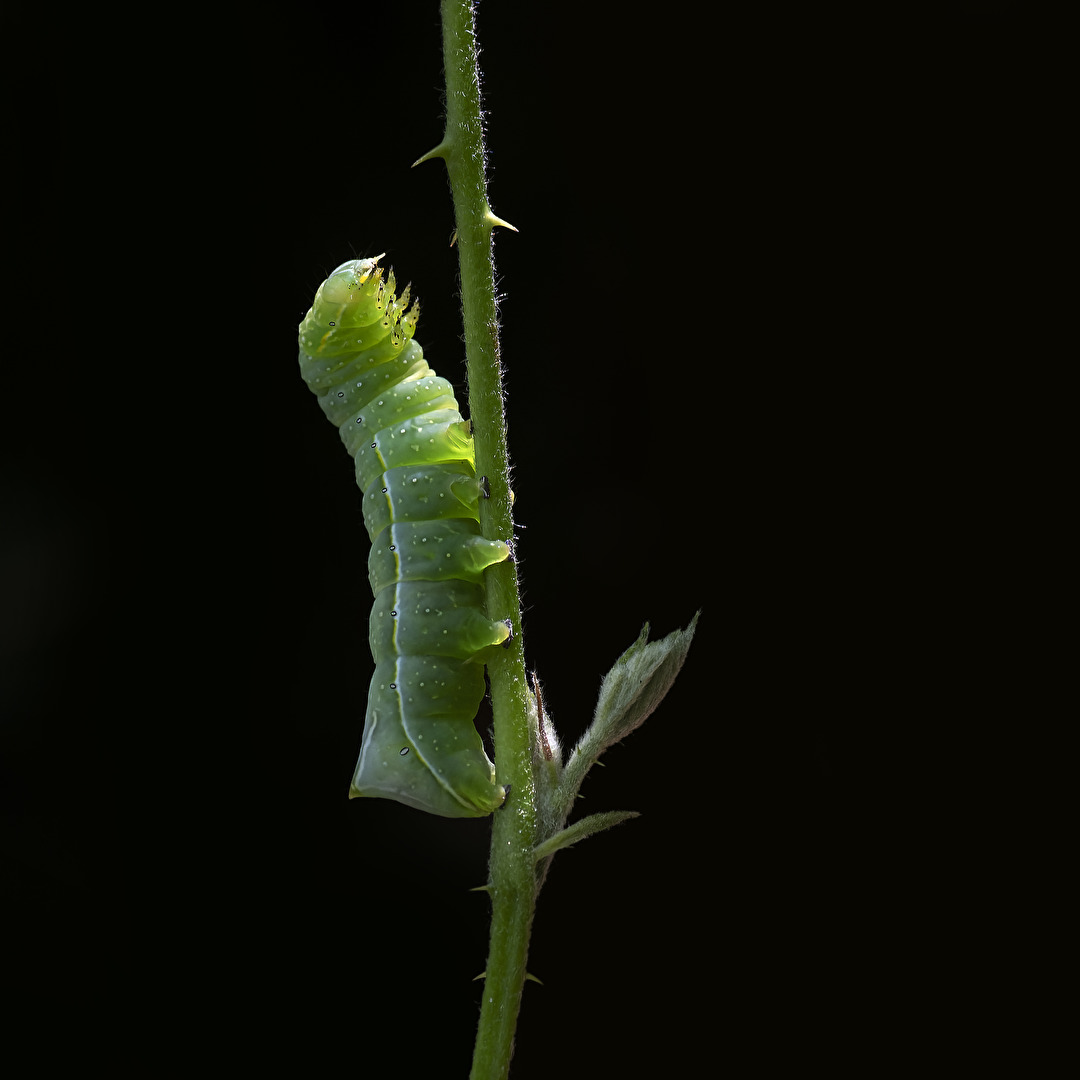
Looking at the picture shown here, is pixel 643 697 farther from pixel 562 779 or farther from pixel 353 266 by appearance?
pixel 353 266

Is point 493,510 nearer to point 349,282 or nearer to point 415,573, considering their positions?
point 415,573

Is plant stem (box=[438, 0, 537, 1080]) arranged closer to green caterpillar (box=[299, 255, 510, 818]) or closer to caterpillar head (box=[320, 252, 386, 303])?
green caterpillar (box=[299, 255, 510, 818])

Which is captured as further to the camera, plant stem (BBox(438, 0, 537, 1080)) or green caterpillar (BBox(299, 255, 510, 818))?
green caterpillar (BBox(299, 255, 510, 818))

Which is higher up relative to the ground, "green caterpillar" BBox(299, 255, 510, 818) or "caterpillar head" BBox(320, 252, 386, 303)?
"caterpillar head" BBox(320, 252, 386, 303)

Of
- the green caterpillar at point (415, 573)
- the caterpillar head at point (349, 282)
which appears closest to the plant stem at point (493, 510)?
the green caterpillar at point (415, 573)

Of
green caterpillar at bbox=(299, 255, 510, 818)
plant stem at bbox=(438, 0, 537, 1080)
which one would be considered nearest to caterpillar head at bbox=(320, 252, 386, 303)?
green caterpillar at bbox=(299, 255, 510, 818)

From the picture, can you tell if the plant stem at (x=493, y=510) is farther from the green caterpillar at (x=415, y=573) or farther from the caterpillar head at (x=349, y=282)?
the caterpillar head at (x=349, y=282)
